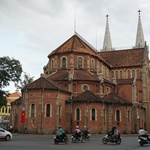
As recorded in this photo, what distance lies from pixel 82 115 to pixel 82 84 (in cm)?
733

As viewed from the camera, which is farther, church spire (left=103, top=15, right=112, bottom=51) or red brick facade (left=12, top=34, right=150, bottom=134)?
church spire (left=103, top=15, right=112, bottom=51)

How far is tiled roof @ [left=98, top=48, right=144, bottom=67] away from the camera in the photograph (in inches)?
2694

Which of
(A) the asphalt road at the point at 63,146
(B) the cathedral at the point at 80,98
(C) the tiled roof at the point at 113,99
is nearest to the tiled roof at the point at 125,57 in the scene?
(B) the cathedral at the point at 80,98

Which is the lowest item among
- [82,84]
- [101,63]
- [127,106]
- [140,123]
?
[140,123]

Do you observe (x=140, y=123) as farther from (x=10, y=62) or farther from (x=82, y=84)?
(x=10, y=62)

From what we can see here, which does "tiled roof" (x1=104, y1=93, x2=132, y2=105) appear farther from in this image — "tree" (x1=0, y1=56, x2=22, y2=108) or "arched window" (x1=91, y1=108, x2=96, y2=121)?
"tree" (x1=0, y1=56, x2=22, y2=108)

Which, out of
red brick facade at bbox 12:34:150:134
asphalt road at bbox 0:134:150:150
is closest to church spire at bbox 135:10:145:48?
red brick facade at bbox 12:34:150:134

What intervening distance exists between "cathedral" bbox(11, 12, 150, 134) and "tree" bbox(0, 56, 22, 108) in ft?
18.1

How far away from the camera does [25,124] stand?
44438 millimetres

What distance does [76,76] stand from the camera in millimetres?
52719

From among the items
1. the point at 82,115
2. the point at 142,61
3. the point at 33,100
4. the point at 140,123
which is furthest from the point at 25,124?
the point at 142,61

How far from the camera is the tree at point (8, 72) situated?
3859 centimetres

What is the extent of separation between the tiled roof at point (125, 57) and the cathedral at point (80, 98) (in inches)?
48.1

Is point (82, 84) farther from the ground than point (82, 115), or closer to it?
farther from the ground
